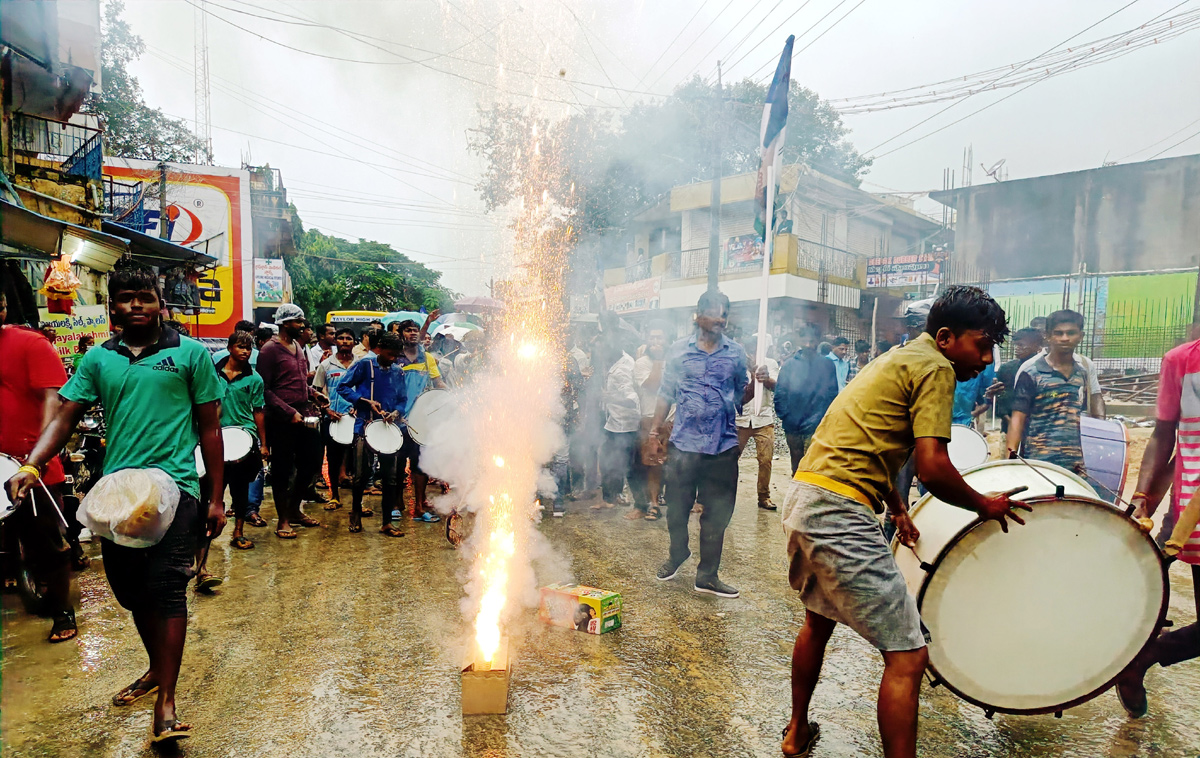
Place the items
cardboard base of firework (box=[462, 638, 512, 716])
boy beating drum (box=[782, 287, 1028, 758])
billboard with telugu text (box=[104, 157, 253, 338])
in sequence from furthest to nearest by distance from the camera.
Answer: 1. billboard with telugu text (box=[104, 157, 253, 338])
2. cardboard base of firework (box=[462, 638, 512, 716])
3. boy beating drum (box=[782, 287, 1028, 758])

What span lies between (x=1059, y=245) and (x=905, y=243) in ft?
28.6

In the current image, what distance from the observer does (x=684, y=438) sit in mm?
5098

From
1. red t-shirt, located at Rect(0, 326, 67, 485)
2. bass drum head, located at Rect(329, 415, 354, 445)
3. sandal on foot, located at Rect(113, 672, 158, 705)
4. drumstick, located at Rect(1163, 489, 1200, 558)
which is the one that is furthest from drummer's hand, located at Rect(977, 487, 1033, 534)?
bass drum head, located at Rect(329, 415, 354, 445)

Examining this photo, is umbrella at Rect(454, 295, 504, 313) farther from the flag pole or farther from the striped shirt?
the striped shirt

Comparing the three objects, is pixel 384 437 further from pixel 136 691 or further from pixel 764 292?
pixel 764 292

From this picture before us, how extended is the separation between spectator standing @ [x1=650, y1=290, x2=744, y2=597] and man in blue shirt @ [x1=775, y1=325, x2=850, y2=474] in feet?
8.26

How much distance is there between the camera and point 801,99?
30.4 metres

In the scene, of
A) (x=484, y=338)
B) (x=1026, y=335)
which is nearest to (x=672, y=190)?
(x=484, y=338)

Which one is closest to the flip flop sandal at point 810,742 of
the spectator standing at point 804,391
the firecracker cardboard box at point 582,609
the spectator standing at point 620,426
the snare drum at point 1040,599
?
the snare drum at point 1040,599

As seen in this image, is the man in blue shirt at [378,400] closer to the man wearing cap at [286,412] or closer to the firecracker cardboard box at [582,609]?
the man wearing cap at [286,412]

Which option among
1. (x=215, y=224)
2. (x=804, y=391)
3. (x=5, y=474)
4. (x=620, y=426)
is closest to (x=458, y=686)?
(x=5, y=474)

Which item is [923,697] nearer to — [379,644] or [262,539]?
[379,644]

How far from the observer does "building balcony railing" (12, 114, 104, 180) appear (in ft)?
46.2

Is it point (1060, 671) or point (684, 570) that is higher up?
point (1060, 671)
